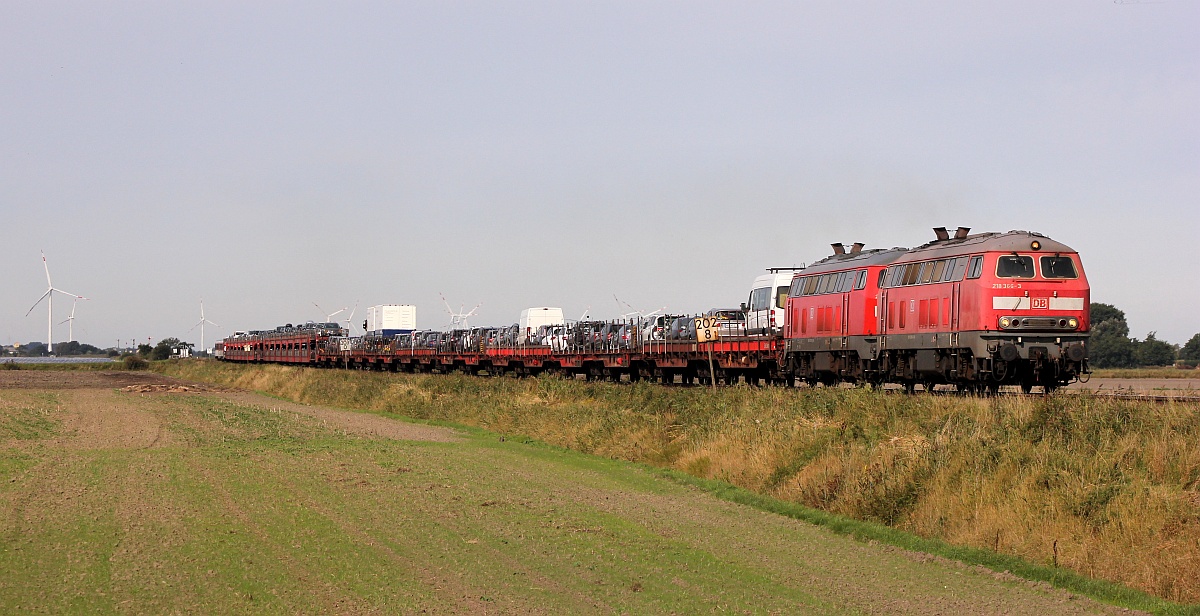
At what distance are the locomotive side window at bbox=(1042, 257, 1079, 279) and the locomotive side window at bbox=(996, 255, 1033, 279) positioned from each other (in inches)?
15.6

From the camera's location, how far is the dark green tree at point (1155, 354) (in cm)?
10350

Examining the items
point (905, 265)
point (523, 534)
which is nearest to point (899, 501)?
point (523, 534)

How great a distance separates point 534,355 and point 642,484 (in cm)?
4166

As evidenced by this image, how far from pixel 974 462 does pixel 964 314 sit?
12881 millimetres

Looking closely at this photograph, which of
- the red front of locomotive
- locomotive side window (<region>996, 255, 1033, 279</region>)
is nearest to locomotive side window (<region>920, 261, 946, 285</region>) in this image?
the red front of locomotive

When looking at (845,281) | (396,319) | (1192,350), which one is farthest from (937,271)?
(1192,350)

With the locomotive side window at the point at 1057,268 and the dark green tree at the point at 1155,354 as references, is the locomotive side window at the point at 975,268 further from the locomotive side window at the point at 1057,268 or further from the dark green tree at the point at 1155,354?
the dark green tree at the point at 1155,354

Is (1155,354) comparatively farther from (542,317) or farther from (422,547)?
(422,547)

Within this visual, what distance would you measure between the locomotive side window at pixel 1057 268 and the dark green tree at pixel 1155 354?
83.2 m

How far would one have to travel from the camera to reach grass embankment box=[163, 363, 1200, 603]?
14.1m

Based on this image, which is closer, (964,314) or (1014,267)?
(1014,267)

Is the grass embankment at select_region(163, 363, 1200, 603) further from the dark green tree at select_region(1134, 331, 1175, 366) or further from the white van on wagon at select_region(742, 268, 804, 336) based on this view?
the dark green tree at select_region(1134, 331, 1175, 366)

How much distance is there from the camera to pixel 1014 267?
94.3 feet

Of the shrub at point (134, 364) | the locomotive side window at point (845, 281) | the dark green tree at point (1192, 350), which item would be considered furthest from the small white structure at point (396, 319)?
the dark green tree at point (1192, 350)
